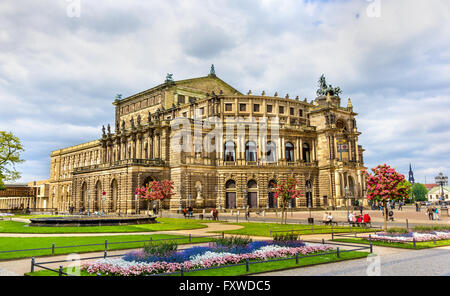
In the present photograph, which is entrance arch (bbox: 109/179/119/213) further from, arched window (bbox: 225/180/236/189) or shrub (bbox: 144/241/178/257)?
shrub (bbox: 144/241/178/257)

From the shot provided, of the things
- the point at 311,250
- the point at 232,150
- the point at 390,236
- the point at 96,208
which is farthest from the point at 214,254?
the point at 96,208

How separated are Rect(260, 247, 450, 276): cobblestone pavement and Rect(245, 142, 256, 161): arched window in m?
54.3

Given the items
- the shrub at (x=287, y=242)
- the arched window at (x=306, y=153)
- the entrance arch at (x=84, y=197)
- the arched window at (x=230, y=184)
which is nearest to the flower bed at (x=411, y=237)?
the shrub at (x=287, y=242)

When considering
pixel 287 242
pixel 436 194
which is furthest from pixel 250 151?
pixel 436 194

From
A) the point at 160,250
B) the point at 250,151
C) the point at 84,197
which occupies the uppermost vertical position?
the point at 250,151

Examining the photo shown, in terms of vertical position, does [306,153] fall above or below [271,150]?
below

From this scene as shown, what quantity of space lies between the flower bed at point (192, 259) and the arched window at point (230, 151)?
52837 mm

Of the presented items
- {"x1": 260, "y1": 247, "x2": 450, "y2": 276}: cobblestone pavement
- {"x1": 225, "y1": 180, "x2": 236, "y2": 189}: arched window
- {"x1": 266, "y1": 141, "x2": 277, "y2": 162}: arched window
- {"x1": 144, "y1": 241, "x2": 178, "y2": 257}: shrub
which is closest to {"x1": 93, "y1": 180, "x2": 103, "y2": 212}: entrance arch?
{"x1": 225, "y1": 180, "x2": 236, "y2": 189}: arched window

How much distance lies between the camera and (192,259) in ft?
46.3

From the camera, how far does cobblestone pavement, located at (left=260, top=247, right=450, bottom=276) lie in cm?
1269

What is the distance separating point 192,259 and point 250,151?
57.9 m

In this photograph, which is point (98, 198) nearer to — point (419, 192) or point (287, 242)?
point (287, 242)

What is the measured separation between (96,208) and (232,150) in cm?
3050

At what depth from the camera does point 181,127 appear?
214 feet
